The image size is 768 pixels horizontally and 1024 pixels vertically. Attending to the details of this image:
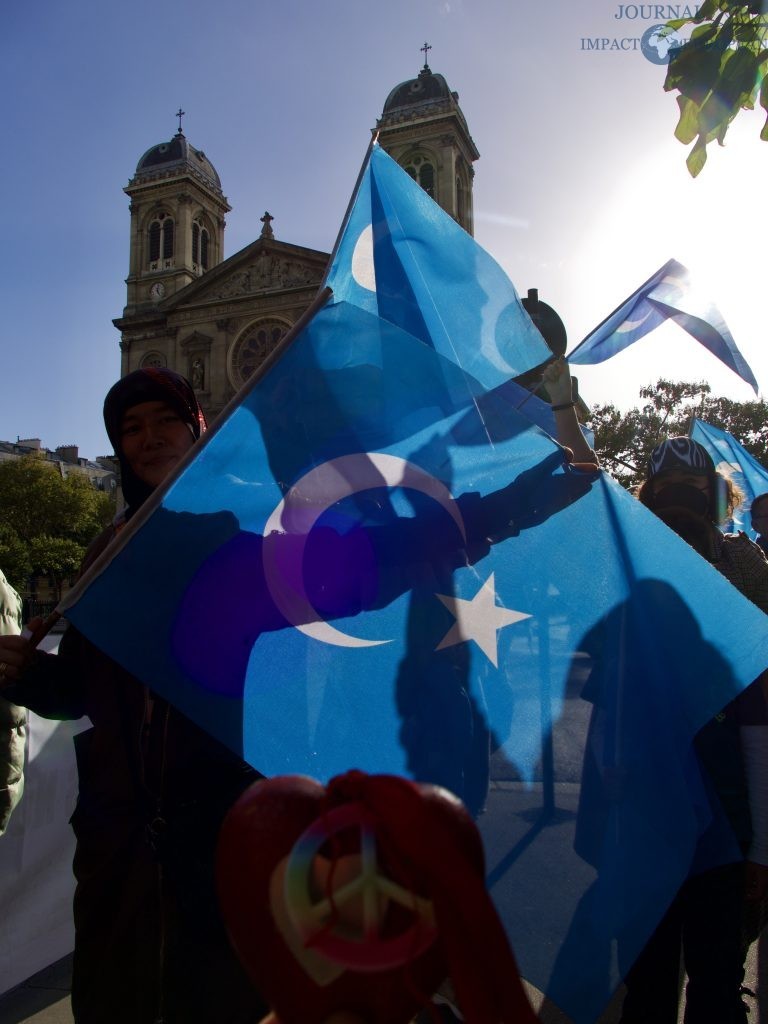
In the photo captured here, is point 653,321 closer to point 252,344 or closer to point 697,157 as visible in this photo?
point 697,157

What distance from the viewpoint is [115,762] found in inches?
65.1

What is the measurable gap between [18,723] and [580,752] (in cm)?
185

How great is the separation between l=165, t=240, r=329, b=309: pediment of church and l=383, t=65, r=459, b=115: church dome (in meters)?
10.3

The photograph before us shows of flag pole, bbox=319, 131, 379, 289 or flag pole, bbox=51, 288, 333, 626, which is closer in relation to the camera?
flag pole, bbox=51, 288, 333, 626

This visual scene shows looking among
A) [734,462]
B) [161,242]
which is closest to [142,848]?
[734,462]

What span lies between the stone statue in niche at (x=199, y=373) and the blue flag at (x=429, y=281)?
3967cm

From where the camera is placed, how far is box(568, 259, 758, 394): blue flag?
3.33 meters

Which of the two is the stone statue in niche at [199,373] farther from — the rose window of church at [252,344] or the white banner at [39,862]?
the white banner at [39,862]

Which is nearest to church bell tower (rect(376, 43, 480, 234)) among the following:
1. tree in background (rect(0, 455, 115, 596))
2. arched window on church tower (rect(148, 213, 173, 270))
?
arched window on church tower (rect(148, 213, 173, 270))

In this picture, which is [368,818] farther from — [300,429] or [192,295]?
[192,295]

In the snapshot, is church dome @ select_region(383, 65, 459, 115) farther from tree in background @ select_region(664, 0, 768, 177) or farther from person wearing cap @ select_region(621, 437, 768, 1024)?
person wearing cap @ select_region(621, 437, 768, 1024)

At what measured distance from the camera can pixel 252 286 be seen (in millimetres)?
40188

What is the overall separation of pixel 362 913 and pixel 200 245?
5089 cm

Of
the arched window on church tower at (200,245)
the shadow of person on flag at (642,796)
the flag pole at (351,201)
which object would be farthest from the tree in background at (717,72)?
the arched window on church tower at (200,245)
